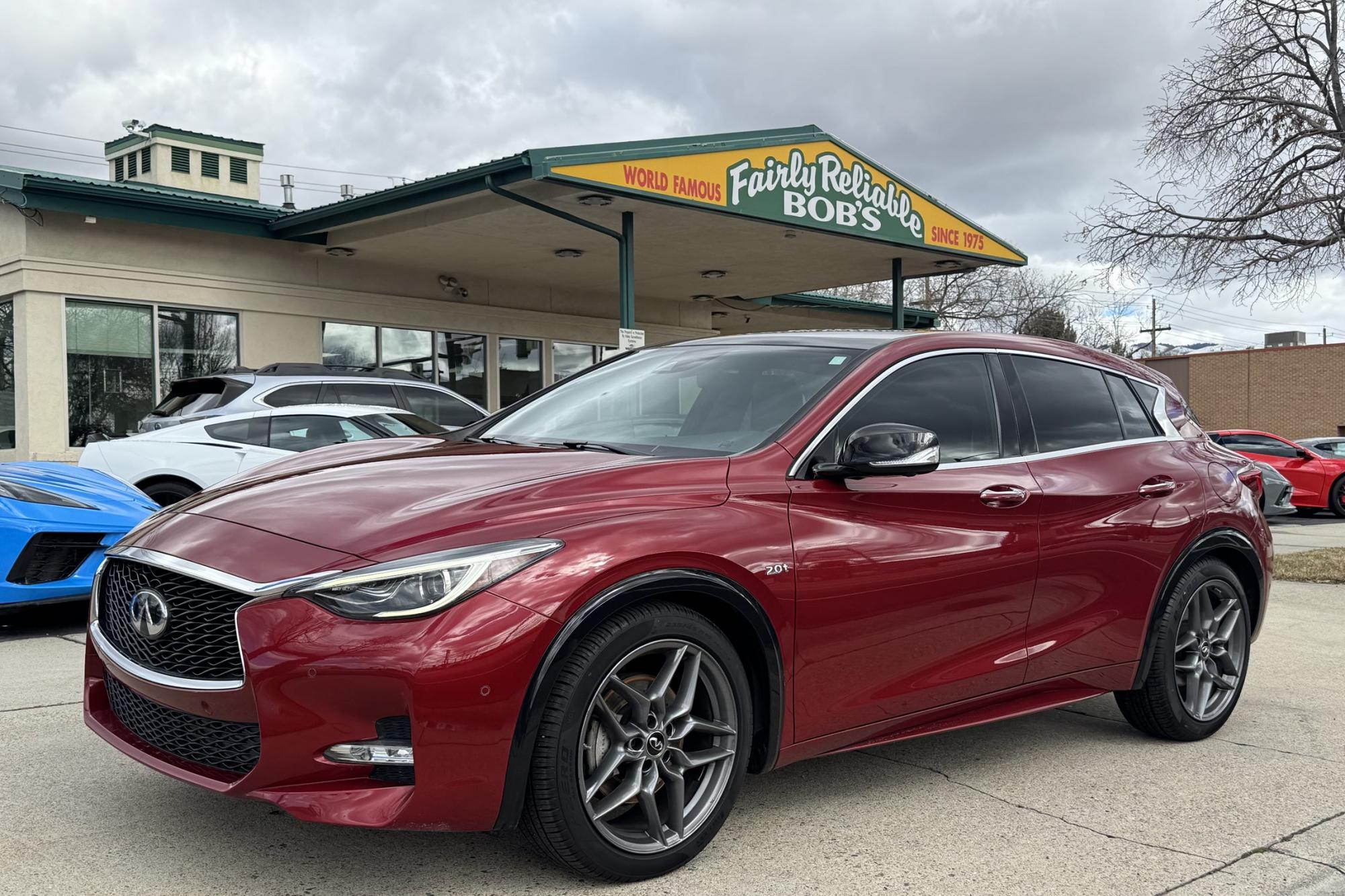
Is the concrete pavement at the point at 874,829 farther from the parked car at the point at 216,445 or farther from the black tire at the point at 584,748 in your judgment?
the parked car at the point at 216,445

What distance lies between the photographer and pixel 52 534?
680cm

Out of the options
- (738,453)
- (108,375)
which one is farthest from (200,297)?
(738,453)

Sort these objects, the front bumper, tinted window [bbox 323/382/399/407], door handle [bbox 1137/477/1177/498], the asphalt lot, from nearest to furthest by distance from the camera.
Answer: the front bumper, the asphalt lot, door handle [bbox 1137/477/1177/498], tinted window [bbox 323/382/399/407]

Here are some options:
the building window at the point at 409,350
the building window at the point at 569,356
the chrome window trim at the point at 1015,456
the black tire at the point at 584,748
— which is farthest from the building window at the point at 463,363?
the black tire at the point at 584,748

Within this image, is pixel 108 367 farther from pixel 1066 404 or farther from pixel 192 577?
pixel 1066 404

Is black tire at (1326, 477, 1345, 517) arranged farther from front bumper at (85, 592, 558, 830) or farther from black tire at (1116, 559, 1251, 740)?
front bumper at (85, 592, 558, 830)

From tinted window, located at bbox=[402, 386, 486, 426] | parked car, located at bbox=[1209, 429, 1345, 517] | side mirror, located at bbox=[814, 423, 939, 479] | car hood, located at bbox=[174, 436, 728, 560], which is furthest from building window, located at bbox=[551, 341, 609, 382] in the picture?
side mirror, located at bbox=[814, 423, 939, 479]

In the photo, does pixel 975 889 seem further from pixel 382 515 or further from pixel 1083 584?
pixel 382 515

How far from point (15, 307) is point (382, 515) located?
13701 mm

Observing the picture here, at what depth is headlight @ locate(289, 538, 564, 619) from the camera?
2.88m

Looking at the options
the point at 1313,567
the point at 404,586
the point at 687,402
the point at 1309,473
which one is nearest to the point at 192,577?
the point at 404,586

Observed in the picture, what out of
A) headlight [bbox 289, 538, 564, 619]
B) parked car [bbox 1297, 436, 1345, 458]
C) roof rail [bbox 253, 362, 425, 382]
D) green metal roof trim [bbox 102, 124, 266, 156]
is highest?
green metal roof trim [bbox 102, 124, 266, 156]

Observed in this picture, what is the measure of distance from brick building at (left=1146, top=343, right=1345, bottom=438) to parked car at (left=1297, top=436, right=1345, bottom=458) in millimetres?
23731

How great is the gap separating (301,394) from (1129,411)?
836 cm
